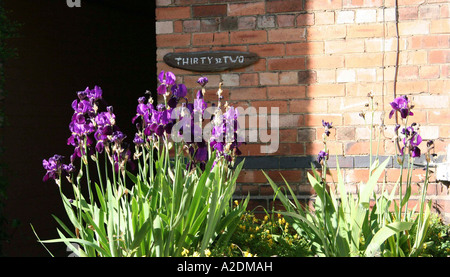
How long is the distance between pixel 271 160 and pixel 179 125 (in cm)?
147

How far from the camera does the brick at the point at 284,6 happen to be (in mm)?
3891

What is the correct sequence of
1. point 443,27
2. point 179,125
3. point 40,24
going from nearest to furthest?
point 179,125 → point 443,27 → point 40,24

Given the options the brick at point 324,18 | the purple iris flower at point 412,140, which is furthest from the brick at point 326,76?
the purple iris flower at point 412,140

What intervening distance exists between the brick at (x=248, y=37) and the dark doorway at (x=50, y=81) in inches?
85.3

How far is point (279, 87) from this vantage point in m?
3.92

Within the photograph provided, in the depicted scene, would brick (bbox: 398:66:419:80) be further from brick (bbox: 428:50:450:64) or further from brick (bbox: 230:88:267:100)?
Result: brick (bbox: 230:88:267:100)

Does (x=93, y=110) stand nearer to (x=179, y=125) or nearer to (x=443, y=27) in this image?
(x=179, y=125)

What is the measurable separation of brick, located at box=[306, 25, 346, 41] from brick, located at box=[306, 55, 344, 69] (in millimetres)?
134

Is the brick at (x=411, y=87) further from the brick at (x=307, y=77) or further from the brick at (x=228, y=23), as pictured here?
the brick at (x=228, y=23)

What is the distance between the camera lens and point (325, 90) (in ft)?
12.6

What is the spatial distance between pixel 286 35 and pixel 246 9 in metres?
0.35

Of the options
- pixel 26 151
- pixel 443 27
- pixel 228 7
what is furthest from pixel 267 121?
pixel 26 151

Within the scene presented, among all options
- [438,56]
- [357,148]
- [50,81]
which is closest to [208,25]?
[357,148]

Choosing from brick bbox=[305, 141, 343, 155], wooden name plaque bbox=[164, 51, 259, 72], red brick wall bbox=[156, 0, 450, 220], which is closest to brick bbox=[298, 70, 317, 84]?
red brick wall bbox=[156, 0, 450, 220]
